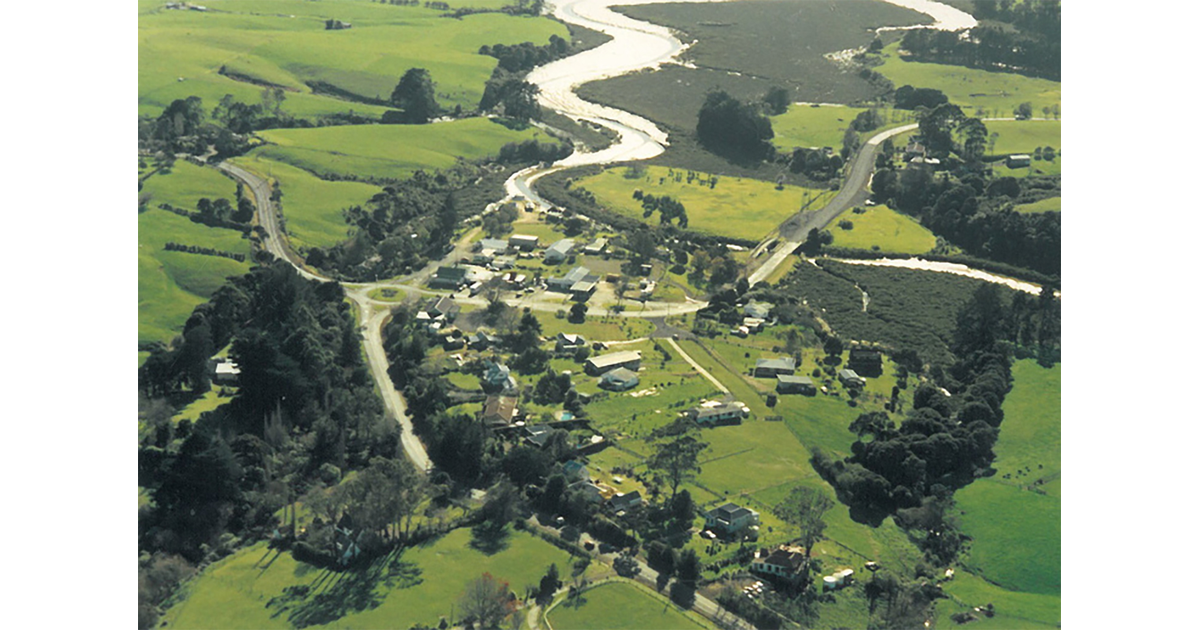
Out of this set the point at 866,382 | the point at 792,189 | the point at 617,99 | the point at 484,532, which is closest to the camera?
the point at 484,532

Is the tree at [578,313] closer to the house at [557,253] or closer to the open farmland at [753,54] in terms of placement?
the house at [557,253]

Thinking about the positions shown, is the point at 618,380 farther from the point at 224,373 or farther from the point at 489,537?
the point at 224,373

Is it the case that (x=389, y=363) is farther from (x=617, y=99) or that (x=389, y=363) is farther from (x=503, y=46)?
(x=503, y=46)

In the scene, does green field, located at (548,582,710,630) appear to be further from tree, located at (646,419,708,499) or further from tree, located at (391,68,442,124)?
tree, located at (391,68,442,124)

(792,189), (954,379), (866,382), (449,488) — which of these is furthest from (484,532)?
(792,189)

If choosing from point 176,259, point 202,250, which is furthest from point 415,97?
point 176,259

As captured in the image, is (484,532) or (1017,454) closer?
(484,532)

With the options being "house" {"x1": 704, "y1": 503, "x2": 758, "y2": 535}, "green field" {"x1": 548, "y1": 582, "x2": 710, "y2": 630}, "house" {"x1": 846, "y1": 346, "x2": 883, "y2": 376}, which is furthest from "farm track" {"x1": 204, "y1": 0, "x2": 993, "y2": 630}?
"house" {"x1": 846, "y1": 346, "x2": 883, "y2": 376}

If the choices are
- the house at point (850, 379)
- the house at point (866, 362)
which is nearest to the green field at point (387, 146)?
the house at point (866, 362)
